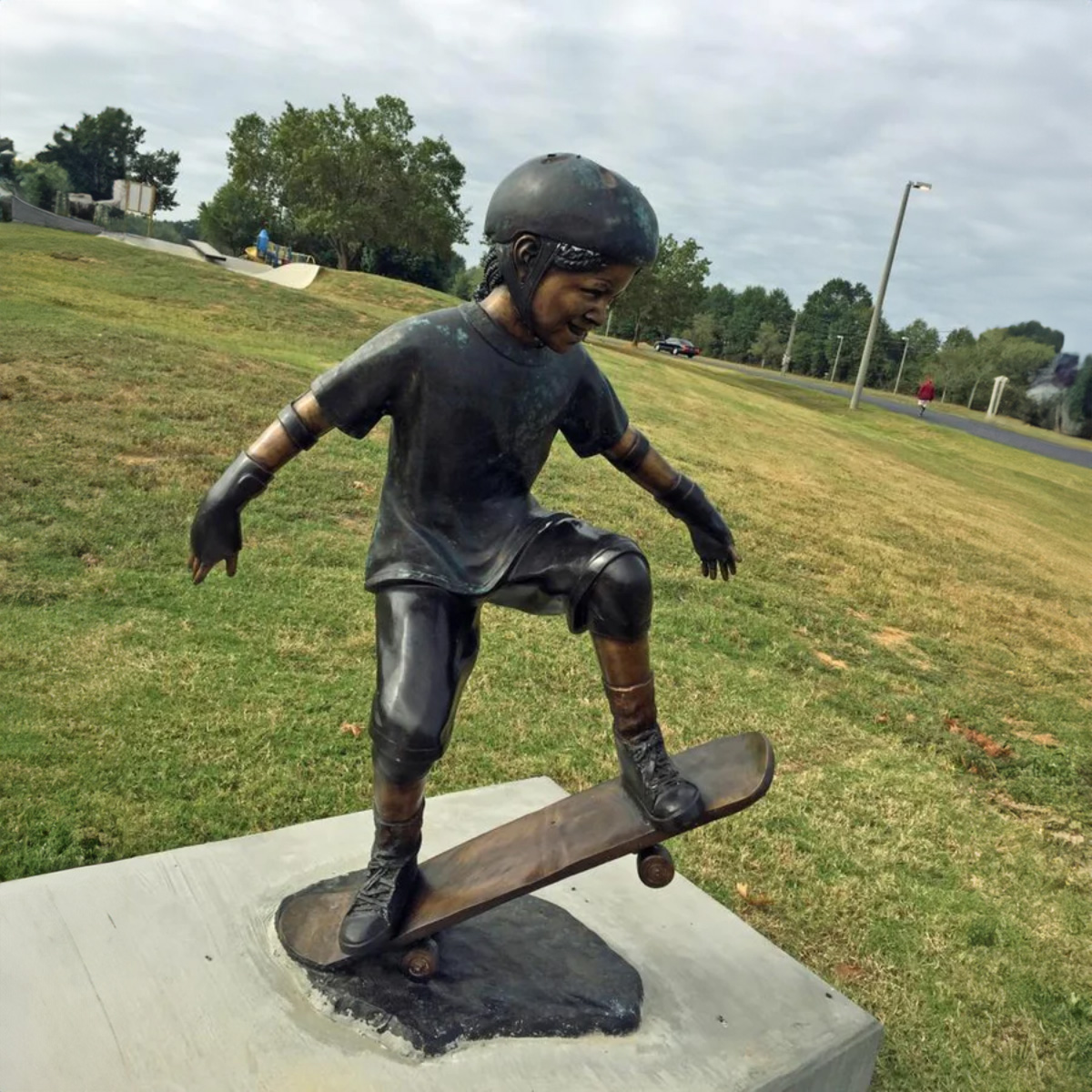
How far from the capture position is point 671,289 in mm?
33281

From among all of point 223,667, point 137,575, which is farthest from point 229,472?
point 137,575

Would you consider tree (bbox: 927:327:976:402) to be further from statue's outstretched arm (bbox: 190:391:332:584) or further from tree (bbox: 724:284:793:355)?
statue's outstretched arm (bbox: 190:391:332:584)

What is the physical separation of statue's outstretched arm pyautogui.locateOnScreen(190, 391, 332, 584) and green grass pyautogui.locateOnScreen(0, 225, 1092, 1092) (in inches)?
69.7

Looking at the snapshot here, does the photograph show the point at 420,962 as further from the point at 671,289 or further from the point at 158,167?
the point at 158,167

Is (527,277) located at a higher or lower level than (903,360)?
lower

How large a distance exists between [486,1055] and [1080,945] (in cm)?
273

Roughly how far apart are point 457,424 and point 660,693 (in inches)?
141

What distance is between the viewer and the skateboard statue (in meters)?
2.20

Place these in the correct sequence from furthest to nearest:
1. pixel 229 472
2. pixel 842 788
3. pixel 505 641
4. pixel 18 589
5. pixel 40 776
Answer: pixel 505 641, pixel 18 589, pixel 842 788, pixel 40 776, pixel 229 472

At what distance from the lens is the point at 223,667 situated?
16.2ft

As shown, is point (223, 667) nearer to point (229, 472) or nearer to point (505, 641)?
point (505, 641)

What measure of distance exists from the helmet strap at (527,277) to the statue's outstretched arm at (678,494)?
49 centimetres

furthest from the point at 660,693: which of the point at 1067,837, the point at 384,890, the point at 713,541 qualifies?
the point at 384,890

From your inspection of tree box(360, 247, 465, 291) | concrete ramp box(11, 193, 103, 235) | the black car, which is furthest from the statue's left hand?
the black car
